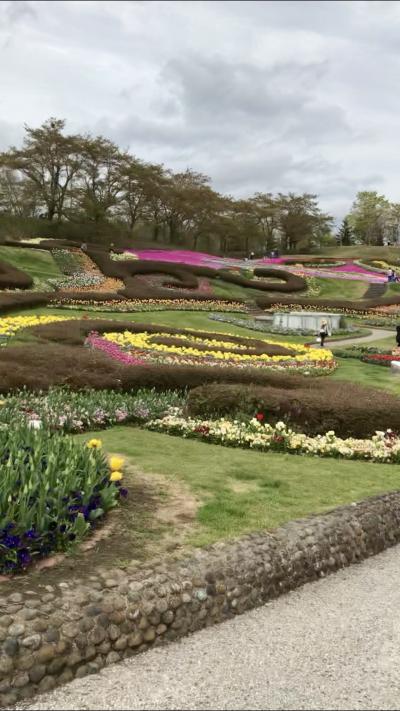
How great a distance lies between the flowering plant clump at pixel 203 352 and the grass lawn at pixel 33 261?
17299mm

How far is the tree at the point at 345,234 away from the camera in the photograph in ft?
349

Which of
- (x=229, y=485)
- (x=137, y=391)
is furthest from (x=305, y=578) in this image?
(x=137, y=391)

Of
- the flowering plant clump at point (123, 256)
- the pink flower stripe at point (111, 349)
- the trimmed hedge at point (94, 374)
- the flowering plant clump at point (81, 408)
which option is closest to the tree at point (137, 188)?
the flowering plant clump at point (123, 256)

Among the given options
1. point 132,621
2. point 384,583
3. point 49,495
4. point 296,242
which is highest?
point 296,242

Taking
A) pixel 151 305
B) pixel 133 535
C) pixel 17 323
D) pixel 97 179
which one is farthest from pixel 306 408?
pixel 97 179

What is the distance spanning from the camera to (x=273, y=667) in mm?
4004

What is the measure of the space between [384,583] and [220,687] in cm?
240

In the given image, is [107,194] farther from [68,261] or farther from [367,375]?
[367,375]

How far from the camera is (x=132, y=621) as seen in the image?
161 inches

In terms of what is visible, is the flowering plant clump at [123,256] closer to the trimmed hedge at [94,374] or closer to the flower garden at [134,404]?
the flower garden at [134,404]

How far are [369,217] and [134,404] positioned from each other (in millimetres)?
101655

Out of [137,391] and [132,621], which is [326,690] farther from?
[137,391]

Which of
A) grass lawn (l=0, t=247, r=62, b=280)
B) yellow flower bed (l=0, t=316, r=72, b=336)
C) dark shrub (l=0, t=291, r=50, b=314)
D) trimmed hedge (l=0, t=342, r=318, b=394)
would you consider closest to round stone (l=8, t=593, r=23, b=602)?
trimmed hedge (l=0, t=342, r=318, b=394)

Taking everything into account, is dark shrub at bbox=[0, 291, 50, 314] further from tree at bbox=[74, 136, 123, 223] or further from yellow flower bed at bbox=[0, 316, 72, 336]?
tree at bbox=[74, 136, 123, 223]
